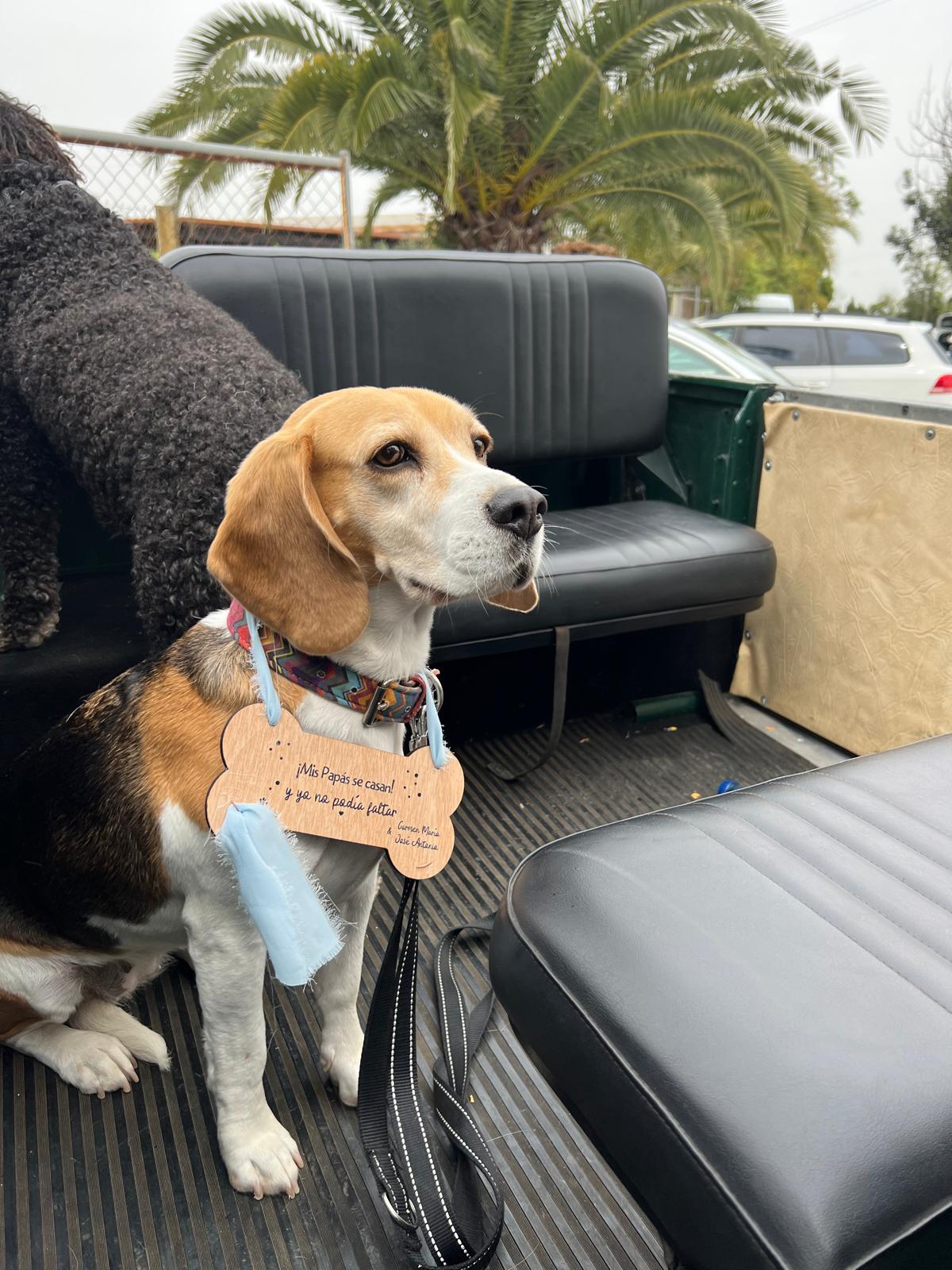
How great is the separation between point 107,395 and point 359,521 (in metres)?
0.71

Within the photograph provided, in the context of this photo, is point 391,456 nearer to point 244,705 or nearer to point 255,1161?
point 244,705

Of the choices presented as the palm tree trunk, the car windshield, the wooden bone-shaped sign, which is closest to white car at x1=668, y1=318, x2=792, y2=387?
the car windshield

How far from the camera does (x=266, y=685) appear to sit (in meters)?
1.19

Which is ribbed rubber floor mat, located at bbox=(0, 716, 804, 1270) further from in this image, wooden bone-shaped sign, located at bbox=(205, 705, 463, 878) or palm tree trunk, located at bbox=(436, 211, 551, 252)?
palm tree trunk, located at bbox=(436, 211, 551, 252)

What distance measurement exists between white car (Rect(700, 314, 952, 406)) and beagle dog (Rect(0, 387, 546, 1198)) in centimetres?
745

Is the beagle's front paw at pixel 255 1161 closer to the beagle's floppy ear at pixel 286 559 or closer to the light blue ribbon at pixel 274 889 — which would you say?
the light blue ribbon at pixel 274 889

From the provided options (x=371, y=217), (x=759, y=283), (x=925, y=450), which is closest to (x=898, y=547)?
(x=925, y=450)

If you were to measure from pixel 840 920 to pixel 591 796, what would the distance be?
1.47m

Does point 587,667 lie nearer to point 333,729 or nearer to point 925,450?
point 925,450

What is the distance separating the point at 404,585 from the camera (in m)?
1.28

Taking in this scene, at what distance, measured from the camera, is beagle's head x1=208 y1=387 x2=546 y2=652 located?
1.18m

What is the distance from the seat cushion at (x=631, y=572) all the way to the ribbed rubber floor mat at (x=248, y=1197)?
0.80m

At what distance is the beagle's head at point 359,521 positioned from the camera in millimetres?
1181

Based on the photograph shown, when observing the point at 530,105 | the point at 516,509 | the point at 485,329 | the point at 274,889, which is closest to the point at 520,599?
the point at 516,509
